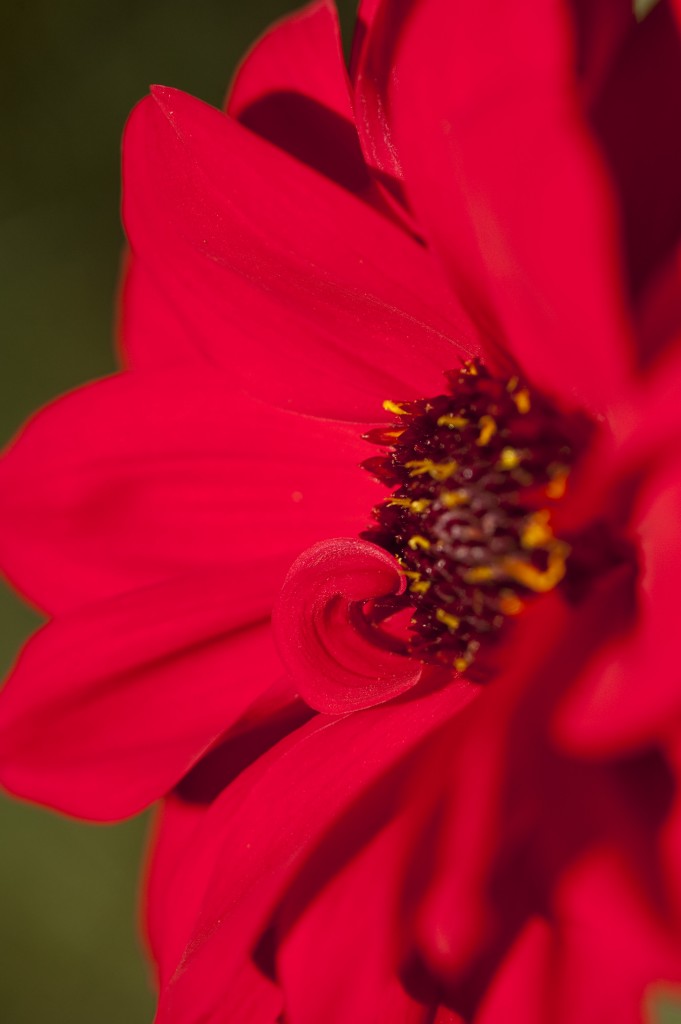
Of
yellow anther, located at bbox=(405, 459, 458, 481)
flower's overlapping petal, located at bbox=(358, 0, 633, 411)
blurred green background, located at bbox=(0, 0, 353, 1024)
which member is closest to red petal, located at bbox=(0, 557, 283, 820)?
yellow anther, located at bbox=(405, 459, 458, 481)

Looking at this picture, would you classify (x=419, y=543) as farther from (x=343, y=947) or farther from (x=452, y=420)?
(x=343, y=947)

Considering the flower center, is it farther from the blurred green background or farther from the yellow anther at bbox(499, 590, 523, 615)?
the blurred green background

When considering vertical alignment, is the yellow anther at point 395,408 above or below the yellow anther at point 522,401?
below

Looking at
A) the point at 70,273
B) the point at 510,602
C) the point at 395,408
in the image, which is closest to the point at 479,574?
the point at 510,602

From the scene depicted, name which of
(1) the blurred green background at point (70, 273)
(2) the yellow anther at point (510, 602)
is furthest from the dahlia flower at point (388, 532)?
(1) the blurred green background at point (70, 273)

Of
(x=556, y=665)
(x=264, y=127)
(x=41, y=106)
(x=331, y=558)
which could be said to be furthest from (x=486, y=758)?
(x=41, y=106)

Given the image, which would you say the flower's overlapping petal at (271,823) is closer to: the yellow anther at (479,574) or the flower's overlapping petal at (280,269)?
the yellow anther at (479,574)
